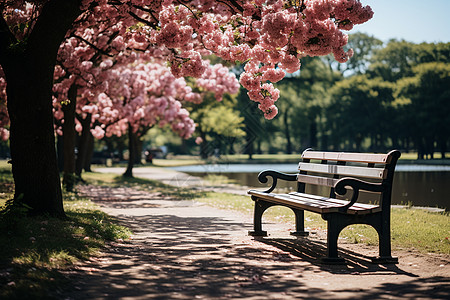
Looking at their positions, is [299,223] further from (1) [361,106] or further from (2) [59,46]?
(1) [361,106]

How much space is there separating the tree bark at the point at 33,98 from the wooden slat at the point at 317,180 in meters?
3.94

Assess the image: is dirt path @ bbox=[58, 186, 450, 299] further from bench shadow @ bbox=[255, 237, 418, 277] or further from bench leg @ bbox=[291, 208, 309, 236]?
bench leg @ bbox=[291, 208, 309, 236]

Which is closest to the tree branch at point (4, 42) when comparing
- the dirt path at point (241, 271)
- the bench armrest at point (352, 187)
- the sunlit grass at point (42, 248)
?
the sunlit grass at point (42, 248)

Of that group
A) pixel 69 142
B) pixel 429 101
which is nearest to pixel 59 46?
pixel 69 142

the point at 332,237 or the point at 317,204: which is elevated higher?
the point at 317,204

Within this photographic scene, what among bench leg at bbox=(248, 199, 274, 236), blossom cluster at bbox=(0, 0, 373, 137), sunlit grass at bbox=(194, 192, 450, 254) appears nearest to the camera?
sunlit grass at bbox=(194, 192, 450, 254)

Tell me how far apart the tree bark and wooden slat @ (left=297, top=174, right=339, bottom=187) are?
394cm

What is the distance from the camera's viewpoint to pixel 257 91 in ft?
34.0

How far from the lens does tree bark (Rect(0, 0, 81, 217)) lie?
327 inches

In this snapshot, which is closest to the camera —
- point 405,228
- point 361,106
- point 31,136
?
point 31,136

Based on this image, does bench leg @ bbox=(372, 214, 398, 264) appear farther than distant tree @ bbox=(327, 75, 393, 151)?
No

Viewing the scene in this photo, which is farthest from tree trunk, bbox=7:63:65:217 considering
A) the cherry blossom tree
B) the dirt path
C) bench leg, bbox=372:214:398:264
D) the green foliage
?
the green foliage

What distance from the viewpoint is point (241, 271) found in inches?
232

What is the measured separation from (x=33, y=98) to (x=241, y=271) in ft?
14.7
